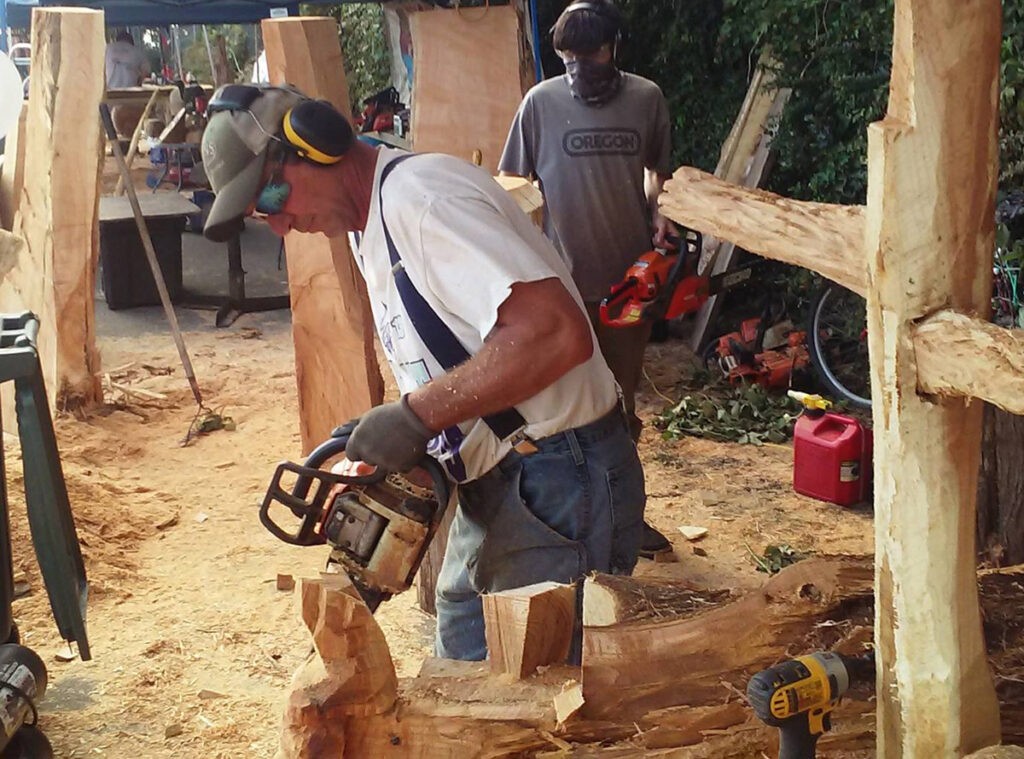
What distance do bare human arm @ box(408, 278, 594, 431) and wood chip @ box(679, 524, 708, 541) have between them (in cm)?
259

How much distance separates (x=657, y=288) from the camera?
4629 millimetres

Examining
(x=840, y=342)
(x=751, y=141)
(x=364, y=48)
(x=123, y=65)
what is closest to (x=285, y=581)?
(x=840, y=342)

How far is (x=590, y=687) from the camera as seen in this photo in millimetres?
1844

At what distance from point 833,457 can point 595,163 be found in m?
1.63

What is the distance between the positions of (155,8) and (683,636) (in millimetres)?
7088

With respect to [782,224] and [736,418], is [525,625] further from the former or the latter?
[736,418]

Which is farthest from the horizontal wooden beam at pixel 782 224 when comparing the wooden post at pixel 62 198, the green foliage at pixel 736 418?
the wooden post at pixel 62 198

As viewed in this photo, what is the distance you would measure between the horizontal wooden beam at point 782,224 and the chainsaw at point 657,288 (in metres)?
2.82

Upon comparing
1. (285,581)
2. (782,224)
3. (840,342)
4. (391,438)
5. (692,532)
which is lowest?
(692,532)

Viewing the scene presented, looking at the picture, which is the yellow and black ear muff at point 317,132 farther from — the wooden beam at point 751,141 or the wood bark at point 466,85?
the wooden beam at point 751,141

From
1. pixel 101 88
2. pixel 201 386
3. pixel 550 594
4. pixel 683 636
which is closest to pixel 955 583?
pixel 683 636

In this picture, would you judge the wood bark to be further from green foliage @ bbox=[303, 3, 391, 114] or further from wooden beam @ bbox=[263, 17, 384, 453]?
green foliage @ bbox=[303, 3, 391, 114]

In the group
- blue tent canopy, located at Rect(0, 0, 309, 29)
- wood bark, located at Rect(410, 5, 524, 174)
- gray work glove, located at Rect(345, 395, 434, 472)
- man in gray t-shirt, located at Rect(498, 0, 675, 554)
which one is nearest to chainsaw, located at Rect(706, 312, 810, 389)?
man in gray t-shirt, located at Rect(498, 0, 675, 554)

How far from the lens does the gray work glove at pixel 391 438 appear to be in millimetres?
2301
